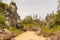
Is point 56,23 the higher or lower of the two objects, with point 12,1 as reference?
lower

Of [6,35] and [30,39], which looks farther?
[30,39]

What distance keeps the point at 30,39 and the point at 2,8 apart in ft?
144

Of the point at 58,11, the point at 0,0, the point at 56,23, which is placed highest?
the point at 0,0

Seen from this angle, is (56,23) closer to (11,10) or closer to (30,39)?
(11,10)

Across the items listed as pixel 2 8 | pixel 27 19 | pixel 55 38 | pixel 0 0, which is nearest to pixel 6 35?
pixel 55 38

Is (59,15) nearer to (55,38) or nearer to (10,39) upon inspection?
(55,38)

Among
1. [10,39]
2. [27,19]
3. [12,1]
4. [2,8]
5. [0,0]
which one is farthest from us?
[27,19]

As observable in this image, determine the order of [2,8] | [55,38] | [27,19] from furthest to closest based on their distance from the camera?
[27,19]
[2,8]
[55,38]

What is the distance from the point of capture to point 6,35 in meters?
28.3

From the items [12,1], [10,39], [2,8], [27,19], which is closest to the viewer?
[10,39]

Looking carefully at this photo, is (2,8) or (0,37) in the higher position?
(2,8)

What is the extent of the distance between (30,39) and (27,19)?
224 feet

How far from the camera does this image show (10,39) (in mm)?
28984

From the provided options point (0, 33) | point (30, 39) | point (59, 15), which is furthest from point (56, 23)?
point (0, 33)
